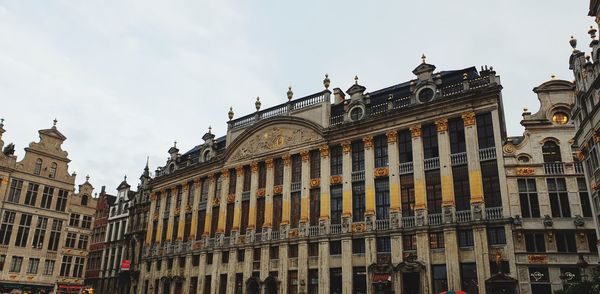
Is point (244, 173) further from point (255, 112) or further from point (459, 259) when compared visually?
point (459, 259)

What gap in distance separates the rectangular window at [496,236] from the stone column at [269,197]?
17.6m

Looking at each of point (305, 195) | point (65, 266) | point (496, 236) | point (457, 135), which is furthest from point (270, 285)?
point (65, 266)

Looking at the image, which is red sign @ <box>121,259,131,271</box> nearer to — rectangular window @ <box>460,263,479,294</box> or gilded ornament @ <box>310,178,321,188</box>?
gilded ornament @ <box>310,178,321,188</box>

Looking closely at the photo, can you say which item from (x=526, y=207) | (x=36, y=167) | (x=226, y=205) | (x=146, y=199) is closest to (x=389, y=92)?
(x=526, y=207)

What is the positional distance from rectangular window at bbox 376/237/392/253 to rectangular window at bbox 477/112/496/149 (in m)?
8.99

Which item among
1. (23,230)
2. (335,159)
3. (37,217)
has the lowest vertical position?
(23,230)

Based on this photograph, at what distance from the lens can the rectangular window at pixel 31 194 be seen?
47312 millimetres

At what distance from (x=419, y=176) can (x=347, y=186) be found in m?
5.74

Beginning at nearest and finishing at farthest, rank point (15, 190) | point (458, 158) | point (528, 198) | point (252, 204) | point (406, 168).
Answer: point (528, 198), point (458, 158), point (406, 168), point (252, 204), point (15, 190)

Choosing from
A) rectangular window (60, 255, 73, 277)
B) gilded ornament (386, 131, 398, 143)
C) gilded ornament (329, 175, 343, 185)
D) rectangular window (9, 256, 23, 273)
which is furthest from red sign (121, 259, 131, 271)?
gilded ornament (386, 131, 398, 143)

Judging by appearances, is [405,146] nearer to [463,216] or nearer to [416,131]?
[416,131]

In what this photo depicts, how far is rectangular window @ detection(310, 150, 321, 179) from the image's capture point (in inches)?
1503

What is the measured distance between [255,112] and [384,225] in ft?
59.6

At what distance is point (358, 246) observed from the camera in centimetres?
3362
